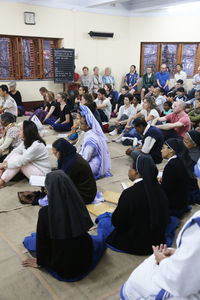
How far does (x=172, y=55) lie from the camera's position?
9836 millimetres

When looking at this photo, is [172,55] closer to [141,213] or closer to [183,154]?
[183,154]

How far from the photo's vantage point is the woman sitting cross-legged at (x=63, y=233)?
73.5 inches

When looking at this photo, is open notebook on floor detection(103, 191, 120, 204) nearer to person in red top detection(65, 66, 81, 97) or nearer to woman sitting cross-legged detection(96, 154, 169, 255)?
woman sitting cross-legged detection(96, 154, 169, 255)

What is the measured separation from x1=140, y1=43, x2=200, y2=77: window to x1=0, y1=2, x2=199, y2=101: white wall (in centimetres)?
21

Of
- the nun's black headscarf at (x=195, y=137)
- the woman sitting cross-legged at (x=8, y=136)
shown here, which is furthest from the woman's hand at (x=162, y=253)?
the woman sitting cross-legged at (x=8, y=136)

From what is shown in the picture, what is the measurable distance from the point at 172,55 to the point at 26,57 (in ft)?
16.2

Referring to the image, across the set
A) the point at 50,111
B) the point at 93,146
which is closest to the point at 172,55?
the point at 50,111

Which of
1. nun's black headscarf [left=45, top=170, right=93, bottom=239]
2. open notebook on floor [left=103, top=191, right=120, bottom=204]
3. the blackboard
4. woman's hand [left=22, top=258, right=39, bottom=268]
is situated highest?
the blackboard

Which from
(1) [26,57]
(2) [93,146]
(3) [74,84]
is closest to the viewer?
(2) [93,146]

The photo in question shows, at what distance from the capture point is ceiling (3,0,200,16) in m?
8.31

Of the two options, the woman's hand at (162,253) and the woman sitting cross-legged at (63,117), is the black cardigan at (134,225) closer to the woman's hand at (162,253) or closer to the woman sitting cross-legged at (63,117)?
the woman's hand at (162,253)

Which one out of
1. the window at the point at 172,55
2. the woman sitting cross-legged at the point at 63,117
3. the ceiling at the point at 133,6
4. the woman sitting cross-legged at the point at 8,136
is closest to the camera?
the woman sitting cross-legged at the point at 8,136

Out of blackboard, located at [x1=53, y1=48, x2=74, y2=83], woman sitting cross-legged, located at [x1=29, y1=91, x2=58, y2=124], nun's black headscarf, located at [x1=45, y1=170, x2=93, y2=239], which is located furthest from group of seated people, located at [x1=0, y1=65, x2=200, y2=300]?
blackboard, located at [x1=53, y1=48, x2=74, y2=83]

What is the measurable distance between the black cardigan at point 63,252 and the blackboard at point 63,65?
23.7 ft
